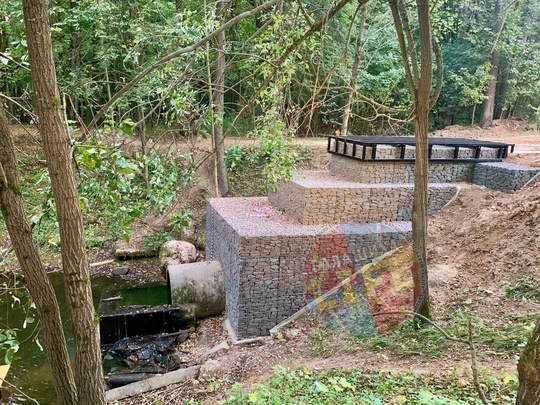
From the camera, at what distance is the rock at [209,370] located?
19.5 ft

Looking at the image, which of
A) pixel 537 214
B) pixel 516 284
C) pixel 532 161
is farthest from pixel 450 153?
pixel 516 284

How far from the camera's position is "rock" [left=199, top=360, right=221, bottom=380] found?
594 cm

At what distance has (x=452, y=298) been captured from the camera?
6.10 metres

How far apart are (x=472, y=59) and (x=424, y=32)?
585 inches

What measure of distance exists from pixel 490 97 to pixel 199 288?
15229 mm

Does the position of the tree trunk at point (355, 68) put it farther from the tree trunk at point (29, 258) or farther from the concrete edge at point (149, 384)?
the concrete edge at point (149, 384)

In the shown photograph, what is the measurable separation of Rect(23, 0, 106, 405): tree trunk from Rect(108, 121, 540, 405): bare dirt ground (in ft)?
9.33

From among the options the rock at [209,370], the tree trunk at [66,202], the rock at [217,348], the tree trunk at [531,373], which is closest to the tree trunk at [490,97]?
the rock at [217,348]

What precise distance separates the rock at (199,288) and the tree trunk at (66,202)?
545 cm

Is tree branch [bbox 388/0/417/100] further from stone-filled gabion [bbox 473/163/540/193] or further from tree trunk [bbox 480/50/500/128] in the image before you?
tree trunk [bbox 480/50/500/128]

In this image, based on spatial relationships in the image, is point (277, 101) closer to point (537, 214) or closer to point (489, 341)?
point (489, 341)

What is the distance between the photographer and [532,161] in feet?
31.6

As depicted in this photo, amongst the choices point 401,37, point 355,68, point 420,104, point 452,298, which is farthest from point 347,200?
point 355,68

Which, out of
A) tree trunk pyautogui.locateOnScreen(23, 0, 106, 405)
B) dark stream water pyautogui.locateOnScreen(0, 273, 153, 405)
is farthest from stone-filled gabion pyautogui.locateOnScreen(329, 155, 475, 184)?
tree trunk pyautogui.locateOnScreen(23, 0, 106, 405)
